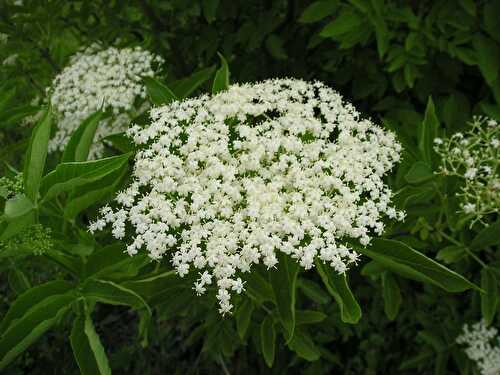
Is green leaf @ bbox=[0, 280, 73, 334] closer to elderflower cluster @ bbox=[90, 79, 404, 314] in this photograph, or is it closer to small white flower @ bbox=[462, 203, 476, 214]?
elderflower cluster @ bbox=[90, 79, 404, 314]

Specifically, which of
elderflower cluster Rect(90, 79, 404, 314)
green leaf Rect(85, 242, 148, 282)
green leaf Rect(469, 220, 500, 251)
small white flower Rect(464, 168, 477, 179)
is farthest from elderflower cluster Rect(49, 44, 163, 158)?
green leaf Rect(469, 220, 500, 251)

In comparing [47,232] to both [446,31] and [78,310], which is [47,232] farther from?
[446,31]

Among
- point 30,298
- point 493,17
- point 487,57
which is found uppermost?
point 493,17

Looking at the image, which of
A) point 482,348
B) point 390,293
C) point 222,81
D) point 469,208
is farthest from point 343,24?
point 482,348

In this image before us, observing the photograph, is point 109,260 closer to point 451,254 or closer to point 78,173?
point 78,173

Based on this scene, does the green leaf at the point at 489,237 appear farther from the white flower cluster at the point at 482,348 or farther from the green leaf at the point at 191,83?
the green leaf at the point at 191,83

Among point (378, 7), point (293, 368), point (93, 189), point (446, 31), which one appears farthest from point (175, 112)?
point (293, 368)
